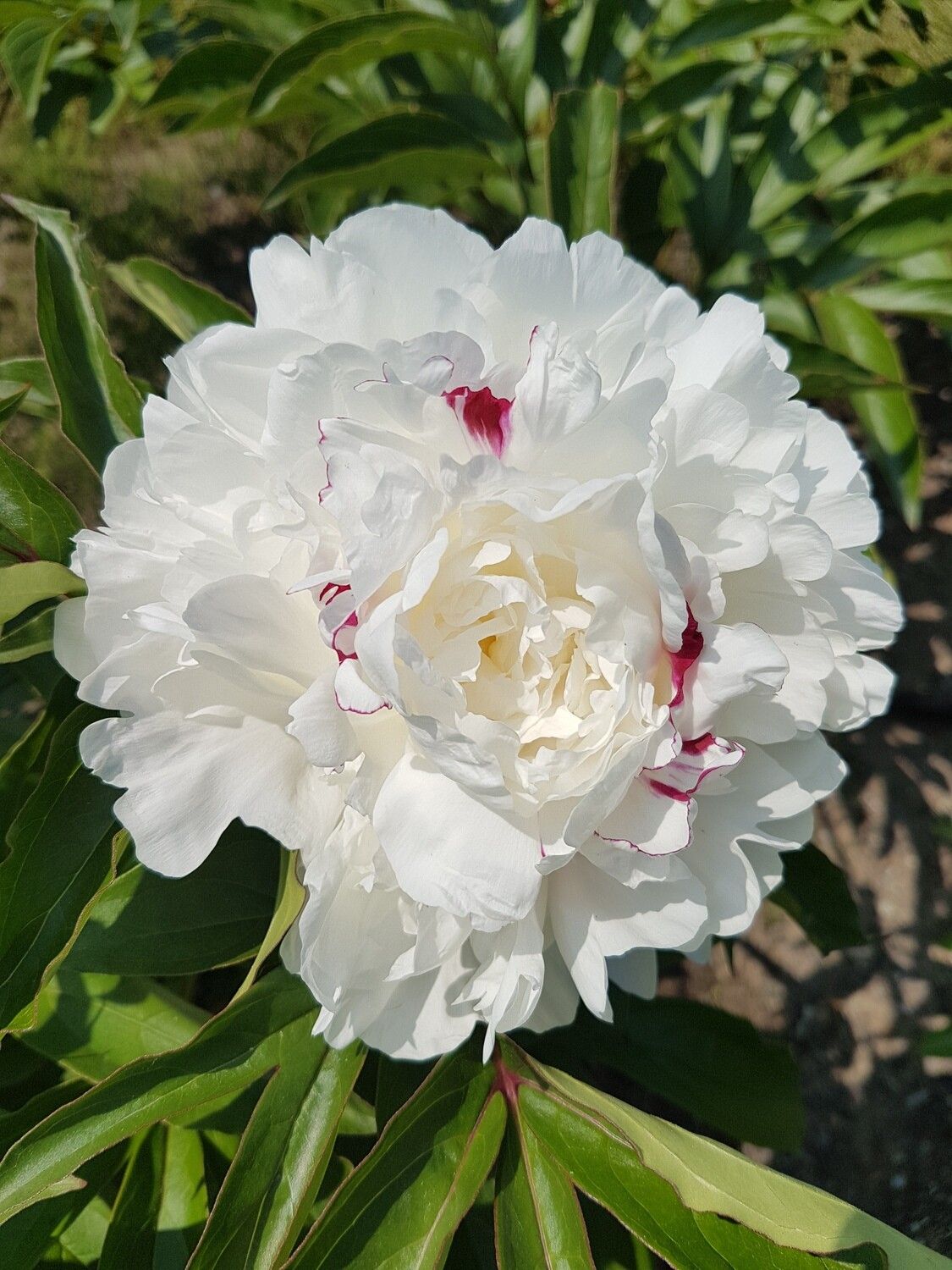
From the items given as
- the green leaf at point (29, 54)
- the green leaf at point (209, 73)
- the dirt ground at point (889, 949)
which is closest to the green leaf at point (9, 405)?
the green leaf at point (209, 73)

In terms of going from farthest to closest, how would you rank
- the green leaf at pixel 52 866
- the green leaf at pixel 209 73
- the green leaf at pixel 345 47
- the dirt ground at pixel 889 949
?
1. the dirt ground at pixel 889 949
2. the green leaf at pixel 209 73
3. the green leaf at pixel 345 47
4. the green leaf at pixel 52 866

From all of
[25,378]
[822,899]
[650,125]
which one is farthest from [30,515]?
[650,125]

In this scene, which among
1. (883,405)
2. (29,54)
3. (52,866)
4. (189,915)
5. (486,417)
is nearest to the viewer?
(486,417)

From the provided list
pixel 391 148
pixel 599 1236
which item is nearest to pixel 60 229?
pixel 391 148

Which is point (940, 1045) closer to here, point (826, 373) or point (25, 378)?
point (826, 373)

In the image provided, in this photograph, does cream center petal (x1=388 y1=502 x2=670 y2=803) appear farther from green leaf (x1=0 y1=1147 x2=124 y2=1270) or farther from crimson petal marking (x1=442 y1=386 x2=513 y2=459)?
green leaf (x1=0 y1=1147 x2=124 y2=1270)

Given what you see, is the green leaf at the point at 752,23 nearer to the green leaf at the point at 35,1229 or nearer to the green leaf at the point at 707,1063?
the green leaf at the point at 707,1063
